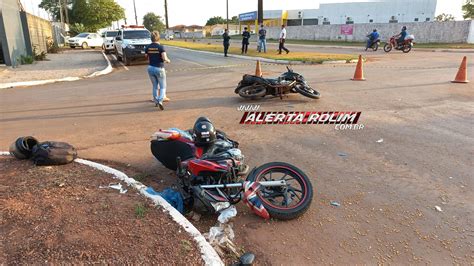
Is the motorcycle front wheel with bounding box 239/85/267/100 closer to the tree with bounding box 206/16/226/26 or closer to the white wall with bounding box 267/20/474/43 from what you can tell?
the white wall with bounding box 267/20/474/43

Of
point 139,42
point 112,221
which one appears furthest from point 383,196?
point 139,42

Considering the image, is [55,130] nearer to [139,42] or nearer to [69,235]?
[69,235]

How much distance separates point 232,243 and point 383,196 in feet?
6.42

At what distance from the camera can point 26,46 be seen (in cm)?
2141

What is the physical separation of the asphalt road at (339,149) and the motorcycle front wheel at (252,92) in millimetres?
355

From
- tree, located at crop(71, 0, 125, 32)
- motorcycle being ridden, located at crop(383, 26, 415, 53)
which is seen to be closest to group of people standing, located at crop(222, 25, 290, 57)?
motorcycle being ridden, located at crop(383, 26, 415, 53)

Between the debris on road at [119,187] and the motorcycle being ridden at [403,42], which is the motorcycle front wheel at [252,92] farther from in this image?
the motorcycle being ridden at [403,42]

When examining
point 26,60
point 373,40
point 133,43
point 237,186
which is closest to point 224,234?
point 237,186

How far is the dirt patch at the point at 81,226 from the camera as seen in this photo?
2.74 m

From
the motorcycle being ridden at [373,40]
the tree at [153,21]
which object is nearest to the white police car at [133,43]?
the motorcycle being ridden at [373,40]

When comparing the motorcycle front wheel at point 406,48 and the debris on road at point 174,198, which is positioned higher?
the motorcycle front wheel at point 406,48

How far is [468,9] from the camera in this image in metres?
63.2

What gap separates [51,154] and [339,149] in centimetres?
417

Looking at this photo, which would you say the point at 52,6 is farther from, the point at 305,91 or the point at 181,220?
the point at 181,220
